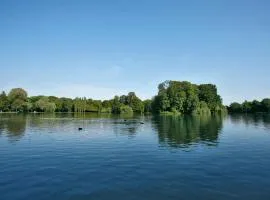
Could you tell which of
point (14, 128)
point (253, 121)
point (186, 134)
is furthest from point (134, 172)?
point (253, 121)

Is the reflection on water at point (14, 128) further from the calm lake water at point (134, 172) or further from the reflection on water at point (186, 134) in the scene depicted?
the reflection on water at point (186, 134)

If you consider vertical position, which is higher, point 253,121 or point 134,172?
point 253,121

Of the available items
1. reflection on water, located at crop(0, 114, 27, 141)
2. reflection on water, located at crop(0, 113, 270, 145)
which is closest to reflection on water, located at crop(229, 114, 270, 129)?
reflection on water, located at crop(0, 113, 270, 145)

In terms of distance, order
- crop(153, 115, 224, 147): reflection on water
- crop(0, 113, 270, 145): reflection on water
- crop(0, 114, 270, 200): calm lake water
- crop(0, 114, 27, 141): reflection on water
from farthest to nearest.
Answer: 1. crop(0, 114, 27, 141): reflection on water
2. crop(0, 113, 270, 145): reflection on water
3. crop(153, 115, 224, 147): reflection on water
4. crop(0, 114, 270, 200): calm lake water

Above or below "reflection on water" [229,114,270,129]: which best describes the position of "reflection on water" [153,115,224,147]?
below

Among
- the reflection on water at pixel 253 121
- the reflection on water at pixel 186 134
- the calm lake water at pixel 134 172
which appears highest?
the reflection on water at pixel 253 121

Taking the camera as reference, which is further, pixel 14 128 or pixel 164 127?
pixel 164 127

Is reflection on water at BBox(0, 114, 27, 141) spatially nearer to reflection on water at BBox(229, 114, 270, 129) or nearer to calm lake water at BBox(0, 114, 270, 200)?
calm lake water at BBox(0, 114, 270, 200)

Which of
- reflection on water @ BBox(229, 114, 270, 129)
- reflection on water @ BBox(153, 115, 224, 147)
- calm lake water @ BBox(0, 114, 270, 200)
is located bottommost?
calm lake water @ BBox(0, 114, 270, 200)

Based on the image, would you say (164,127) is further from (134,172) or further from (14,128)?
(134,172)

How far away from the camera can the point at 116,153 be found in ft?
114

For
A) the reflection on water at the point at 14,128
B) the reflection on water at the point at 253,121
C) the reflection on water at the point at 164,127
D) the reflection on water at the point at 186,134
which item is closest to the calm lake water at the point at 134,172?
the reflection on water at the point at 186,134

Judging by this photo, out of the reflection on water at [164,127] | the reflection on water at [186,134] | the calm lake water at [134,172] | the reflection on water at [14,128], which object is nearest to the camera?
the calm lake water at [134,172]

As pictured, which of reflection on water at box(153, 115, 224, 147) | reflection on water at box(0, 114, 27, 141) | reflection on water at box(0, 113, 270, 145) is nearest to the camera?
reflection on water at box(153, 115, 224, 147)
